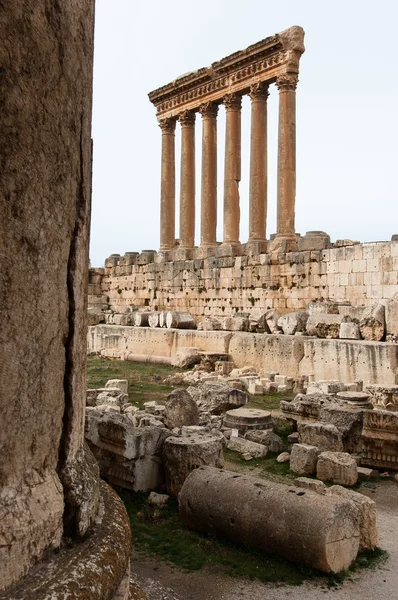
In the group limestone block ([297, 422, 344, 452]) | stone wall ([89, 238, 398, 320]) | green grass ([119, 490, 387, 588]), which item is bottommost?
green grass ([119, 490, 387, 588])

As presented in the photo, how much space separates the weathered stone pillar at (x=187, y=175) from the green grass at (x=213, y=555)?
692 inches

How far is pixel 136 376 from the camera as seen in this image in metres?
14.3

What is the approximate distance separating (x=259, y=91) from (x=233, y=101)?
1.41 metres

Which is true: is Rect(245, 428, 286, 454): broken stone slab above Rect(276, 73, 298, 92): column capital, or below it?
below

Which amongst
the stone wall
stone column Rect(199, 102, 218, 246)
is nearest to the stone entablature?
stone column Rect(199, 102, 218, 246)

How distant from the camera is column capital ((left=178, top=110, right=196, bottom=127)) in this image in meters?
22.5

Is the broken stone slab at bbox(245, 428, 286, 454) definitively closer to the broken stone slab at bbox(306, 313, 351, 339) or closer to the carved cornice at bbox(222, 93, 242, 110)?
the broken stone slab at bbox(306, 313, 351, 339)

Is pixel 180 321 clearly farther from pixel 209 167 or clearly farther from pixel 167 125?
pixel 167 125

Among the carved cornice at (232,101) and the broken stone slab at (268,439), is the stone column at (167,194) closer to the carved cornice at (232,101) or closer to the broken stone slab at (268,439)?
the carved cornice at (232,101)

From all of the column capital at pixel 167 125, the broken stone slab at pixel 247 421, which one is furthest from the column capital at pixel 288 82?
the broken stone slab at pixel 247 421

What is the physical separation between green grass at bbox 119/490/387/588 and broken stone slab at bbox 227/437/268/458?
206cm

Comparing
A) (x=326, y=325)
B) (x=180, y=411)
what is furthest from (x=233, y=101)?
(x=180, y=411)

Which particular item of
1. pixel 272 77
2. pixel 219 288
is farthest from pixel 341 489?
pixel 272 77

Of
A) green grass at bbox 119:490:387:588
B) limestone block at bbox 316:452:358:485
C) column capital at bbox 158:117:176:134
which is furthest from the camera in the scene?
column capital at bbox 158:117:176:134
